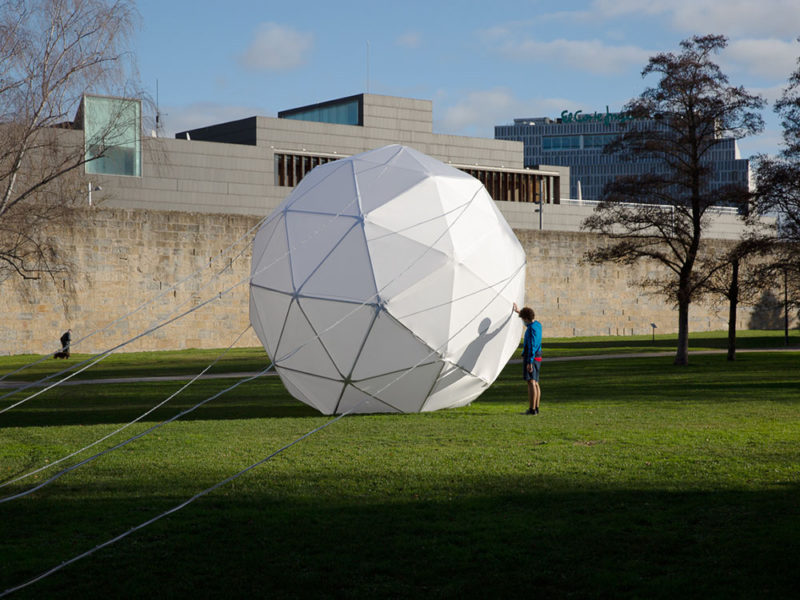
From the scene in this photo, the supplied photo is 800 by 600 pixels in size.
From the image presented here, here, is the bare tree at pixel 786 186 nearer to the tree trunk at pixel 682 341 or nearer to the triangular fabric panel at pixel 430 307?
the tree trunk at pixel 682 341

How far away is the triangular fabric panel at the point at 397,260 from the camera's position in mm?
11758

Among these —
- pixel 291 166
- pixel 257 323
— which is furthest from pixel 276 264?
pixel 291 166

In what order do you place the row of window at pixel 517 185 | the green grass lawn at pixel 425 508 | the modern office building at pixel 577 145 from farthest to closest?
the modern office building at pixel 577 145 < the row of window at pixel 517 185 < the green grass lawn at pixel 425 508

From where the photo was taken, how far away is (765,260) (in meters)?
47.4

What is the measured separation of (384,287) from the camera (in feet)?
38.4

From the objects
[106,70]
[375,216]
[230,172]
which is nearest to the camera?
[375,216]

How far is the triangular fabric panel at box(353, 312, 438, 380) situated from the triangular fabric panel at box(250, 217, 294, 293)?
1295mm

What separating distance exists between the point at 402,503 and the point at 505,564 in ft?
5.60

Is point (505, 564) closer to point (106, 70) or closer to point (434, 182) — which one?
point (434, 182)

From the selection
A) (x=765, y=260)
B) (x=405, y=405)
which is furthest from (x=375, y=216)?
(x=765, y=260)

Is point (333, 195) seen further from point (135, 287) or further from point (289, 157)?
point (289, 157)

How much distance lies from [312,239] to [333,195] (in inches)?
29.1

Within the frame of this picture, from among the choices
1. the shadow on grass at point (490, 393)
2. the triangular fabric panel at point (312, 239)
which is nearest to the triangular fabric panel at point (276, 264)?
the triangular fabric panel at point (312, 239)

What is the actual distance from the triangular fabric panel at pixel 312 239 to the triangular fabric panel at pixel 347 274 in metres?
0.08
